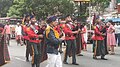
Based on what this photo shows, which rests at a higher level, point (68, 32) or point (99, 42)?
point (68, 32)

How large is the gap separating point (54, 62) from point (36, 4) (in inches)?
1179

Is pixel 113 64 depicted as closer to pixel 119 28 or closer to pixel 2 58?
pixel 2 58

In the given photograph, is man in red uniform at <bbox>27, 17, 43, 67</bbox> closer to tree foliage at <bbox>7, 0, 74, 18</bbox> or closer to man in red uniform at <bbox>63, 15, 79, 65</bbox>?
man in red uniform at <bbox>63, 15, 79, 65</bbox>

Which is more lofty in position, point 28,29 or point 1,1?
point 1,1

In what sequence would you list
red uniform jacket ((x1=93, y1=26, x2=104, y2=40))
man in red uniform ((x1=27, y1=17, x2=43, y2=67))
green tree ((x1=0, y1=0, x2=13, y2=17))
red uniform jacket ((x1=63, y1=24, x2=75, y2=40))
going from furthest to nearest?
green tree ((x1=0, y1=0, x2=13, y2=17)) → red uniform jacket ((x1=93, y1=26, x2=104, y2=40)) → red uniform jacket ((x1=63, y1=24, x2=75, y2=40)) → man in red uniform ((x1=27, y1=17, x2=43, y2=67))

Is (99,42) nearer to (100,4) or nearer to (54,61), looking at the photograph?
(54,61)

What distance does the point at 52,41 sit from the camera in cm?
941

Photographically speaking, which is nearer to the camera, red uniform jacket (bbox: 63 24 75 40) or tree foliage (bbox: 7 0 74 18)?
red uniform jacket (bbox: 63 24 75 40)

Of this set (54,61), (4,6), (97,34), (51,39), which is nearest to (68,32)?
(97,34)

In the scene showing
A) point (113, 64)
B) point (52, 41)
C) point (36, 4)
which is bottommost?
point (113, 64)

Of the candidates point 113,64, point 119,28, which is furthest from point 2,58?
point 119,28

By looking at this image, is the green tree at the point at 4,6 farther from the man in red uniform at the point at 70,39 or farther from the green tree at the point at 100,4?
the man in red uniform at the point at 70,39

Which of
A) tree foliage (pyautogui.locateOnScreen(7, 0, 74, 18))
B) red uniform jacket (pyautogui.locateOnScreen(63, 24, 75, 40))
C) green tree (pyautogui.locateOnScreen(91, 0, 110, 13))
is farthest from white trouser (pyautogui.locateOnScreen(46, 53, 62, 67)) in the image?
tree foliage (pyautogui.locateOnScreen(7, 0, 74, 18))

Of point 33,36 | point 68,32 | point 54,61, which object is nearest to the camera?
point 54,61
